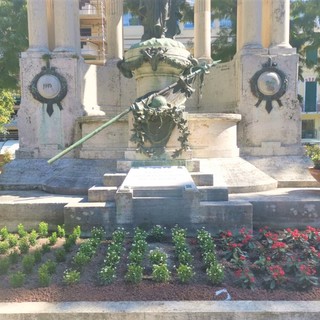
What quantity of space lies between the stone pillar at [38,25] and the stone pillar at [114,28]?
9.77ft

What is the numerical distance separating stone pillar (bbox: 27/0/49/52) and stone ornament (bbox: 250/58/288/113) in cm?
592

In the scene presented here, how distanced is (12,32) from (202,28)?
8602mm

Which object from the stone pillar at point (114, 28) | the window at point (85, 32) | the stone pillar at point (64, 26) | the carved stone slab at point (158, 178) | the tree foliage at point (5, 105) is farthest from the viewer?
the window at point (85, 32)

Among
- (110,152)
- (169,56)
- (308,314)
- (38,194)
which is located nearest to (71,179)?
(38,194)

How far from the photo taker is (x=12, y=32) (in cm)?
1652

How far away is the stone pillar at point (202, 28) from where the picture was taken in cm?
1310

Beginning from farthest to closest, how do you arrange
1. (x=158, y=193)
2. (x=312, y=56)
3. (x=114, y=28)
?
(x=312, y=56) → (x=114, y=28) → (x=158, y=193)

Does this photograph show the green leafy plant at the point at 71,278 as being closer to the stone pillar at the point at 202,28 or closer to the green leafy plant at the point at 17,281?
the green leafy plant at the point at 17,281

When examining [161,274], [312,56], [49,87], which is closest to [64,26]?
[49,87]

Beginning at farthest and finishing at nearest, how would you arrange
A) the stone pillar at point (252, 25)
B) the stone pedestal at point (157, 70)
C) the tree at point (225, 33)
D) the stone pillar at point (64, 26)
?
the tree at point (225, 33), the stone pillar at point (64, 26), the stone pillar at point (252, 25), the stone pedestal at point (157, 70)

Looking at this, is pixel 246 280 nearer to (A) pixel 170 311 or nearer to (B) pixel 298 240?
(A) pixel 170 311

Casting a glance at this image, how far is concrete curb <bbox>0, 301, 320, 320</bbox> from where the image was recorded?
341 centimetres

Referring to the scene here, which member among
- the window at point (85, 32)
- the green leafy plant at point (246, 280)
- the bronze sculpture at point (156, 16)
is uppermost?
the window at point (85, 32)

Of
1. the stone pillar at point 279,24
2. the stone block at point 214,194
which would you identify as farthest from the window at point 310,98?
the stone block at point 214,194
